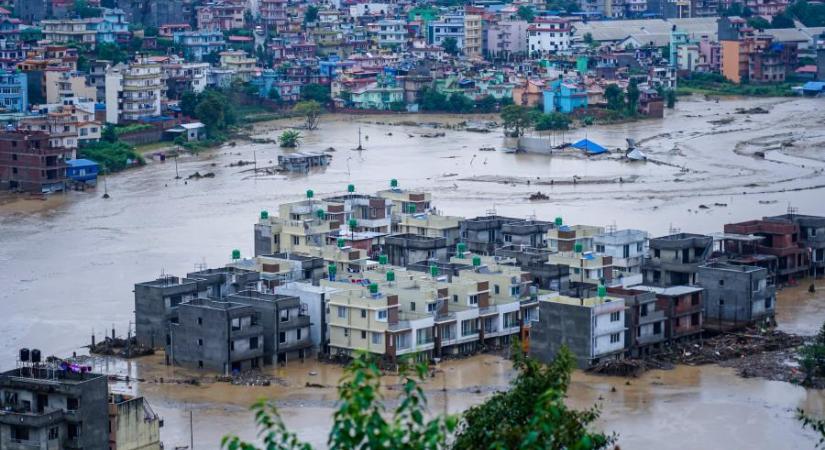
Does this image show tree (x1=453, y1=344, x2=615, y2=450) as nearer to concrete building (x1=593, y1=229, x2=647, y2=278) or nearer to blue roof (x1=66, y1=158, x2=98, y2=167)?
concrete building (x1=593, y1=229, x2=647, y2=278)

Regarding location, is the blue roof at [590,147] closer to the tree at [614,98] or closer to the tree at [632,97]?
the tree at [632,97]

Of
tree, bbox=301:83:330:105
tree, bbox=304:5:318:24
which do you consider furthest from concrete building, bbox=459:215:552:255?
tree, bbox=304:5:318:24

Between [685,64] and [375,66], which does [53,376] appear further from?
[685,64]

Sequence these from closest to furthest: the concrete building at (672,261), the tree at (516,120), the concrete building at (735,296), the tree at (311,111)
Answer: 1. the concrete building at (735,296)
2. the concrete building at (672,261)
3. the tree at (516,120)
4. the tree at (311,111)

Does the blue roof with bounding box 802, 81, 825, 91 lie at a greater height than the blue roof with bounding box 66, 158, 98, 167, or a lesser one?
greater

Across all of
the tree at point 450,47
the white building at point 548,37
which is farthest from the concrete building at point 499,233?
the white building at point 548,37

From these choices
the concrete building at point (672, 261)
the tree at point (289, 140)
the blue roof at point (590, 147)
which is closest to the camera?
the concrete building at point (672, 261)
